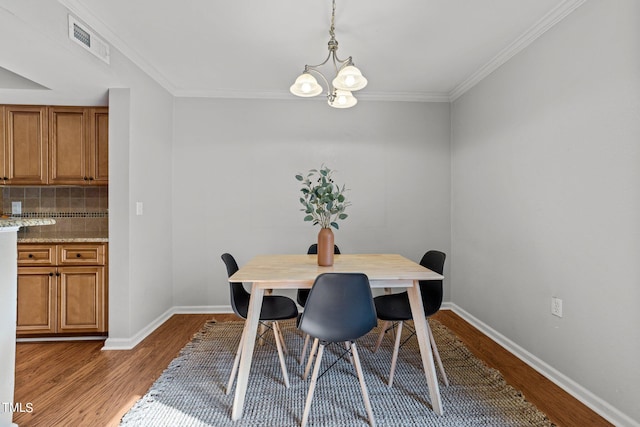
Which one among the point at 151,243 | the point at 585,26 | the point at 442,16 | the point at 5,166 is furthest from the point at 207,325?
the point at 585,26

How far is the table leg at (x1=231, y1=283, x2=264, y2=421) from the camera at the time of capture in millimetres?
1694

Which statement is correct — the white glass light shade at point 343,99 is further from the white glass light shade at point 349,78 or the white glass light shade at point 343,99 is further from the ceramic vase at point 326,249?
the ceramic vase at point 326,249

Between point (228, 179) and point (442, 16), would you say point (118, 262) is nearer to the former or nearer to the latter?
point (228, 179)

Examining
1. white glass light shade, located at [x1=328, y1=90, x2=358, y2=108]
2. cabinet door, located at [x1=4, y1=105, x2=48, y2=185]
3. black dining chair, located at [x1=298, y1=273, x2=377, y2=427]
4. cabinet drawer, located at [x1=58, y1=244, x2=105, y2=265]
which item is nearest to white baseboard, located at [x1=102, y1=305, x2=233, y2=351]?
cabinet drawer, located at [x1=58, y1=244, x2=105, y2=265]

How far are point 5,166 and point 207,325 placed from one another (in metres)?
2.36

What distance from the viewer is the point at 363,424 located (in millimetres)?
1651

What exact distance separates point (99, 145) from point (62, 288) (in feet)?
4.29

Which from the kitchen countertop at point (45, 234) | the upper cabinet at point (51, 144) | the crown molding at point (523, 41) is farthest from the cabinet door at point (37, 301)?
the crown molding at point (523, 41)

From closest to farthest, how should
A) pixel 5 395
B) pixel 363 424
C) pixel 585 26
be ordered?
pixel 5 395
pixel 363 424
pixel 585 26

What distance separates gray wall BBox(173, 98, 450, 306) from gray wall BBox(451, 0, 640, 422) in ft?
2.53

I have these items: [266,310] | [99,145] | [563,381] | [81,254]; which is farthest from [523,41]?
[81,254]

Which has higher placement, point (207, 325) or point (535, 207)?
point (535, 207)

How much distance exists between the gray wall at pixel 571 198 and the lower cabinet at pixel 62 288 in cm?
346

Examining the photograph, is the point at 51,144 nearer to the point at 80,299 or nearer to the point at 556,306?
the point at 80,299
